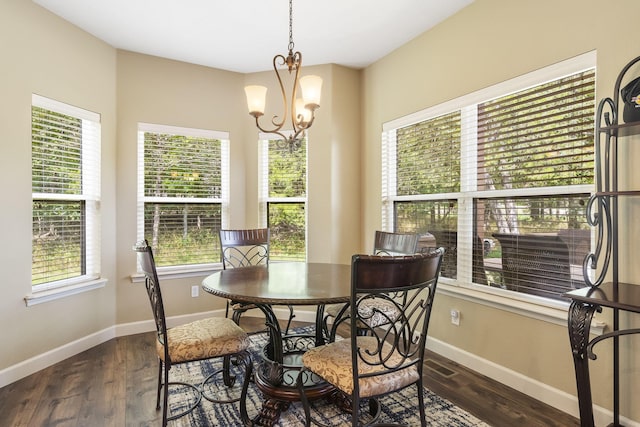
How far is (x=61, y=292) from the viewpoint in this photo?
9.54 ft

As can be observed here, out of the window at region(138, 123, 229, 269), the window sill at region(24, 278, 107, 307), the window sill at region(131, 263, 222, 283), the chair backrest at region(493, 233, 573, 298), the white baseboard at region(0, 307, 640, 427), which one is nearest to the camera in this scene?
the white baseboard at region(0, 307, 640, 427)

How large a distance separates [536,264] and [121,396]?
9.59ft

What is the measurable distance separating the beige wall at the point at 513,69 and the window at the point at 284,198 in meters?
1.22

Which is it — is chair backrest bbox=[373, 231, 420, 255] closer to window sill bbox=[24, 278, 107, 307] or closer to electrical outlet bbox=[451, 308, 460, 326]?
electrical outlet bbox=[451, 308, 460, 326]

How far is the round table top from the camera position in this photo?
1786 mm

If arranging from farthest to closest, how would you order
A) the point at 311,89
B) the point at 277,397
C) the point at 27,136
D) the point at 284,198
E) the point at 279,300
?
1. the point at 284,198
2. the point at 27,136
3. the point at 311,89
4. the point at 277,397
5. the point at 279,300

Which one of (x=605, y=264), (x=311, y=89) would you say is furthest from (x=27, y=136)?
(x=605, y=264)

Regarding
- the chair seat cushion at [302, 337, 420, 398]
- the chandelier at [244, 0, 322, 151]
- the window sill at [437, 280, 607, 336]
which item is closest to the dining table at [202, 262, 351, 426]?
the chair seat cushion at [302, 337, 420, 398]

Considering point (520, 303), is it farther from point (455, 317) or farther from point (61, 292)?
point (61, 292)

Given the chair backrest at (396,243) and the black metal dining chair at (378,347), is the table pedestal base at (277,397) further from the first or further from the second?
the chair backrest at (396,243)

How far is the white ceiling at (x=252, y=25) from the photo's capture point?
275 cm

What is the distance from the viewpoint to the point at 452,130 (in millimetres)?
2955

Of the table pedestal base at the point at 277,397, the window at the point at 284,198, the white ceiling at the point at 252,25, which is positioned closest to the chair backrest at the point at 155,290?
the table pedestal base at the point at 277,397

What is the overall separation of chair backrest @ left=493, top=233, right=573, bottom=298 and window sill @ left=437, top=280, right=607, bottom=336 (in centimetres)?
8
